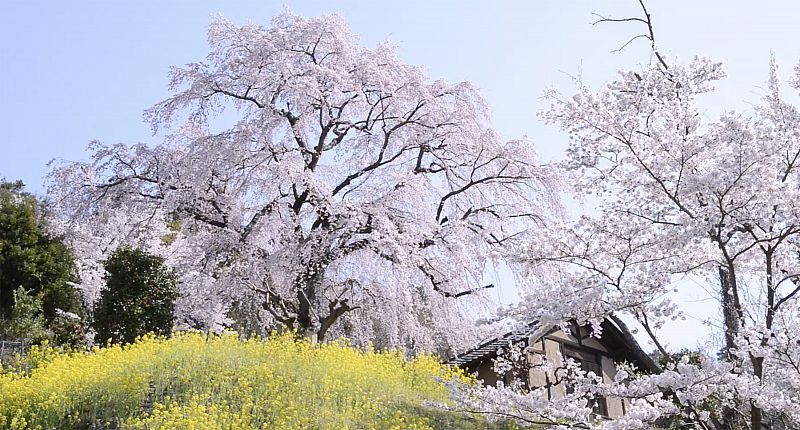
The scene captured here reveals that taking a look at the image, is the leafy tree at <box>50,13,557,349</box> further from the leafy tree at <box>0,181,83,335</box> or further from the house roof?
the leafy tree at <box>0,181,83,335</box>

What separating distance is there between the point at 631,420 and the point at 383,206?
7212 millimetres

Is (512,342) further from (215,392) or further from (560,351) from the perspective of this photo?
(215,392)

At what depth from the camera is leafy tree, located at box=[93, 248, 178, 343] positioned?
1250 cm

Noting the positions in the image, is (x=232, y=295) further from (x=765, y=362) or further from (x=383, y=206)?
(x=765, y=362)

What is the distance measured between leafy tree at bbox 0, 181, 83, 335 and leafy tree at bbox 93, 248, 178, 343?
5.92 metres

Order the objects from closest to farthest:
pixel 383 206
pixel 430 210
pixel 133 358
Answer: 1. pixel 133 358
2. pixel 383 206
3. pixel 430 210

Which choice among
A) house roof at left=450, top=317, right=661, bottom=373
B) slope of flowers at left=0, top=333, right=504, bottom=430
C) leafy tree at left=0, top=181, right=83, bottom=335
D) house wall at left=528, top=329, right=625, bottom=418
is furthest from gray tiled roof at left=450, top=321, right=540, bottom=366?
leafy tree at left=0, top=181, right=83, bottom=335

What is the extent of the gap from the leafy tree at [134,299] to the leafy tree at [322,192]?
349mm

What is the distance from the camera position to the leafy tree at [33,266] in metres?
18.3

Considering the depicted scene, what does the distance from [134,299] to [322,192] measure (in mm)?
3706

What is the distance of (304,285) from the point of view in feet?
40.5

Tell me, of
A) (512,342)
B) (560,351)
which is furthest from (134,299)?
(560,351)

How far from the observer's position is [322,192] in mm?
12023

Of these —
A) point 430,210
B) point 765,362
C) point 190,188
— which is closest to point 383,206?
point 430,210
